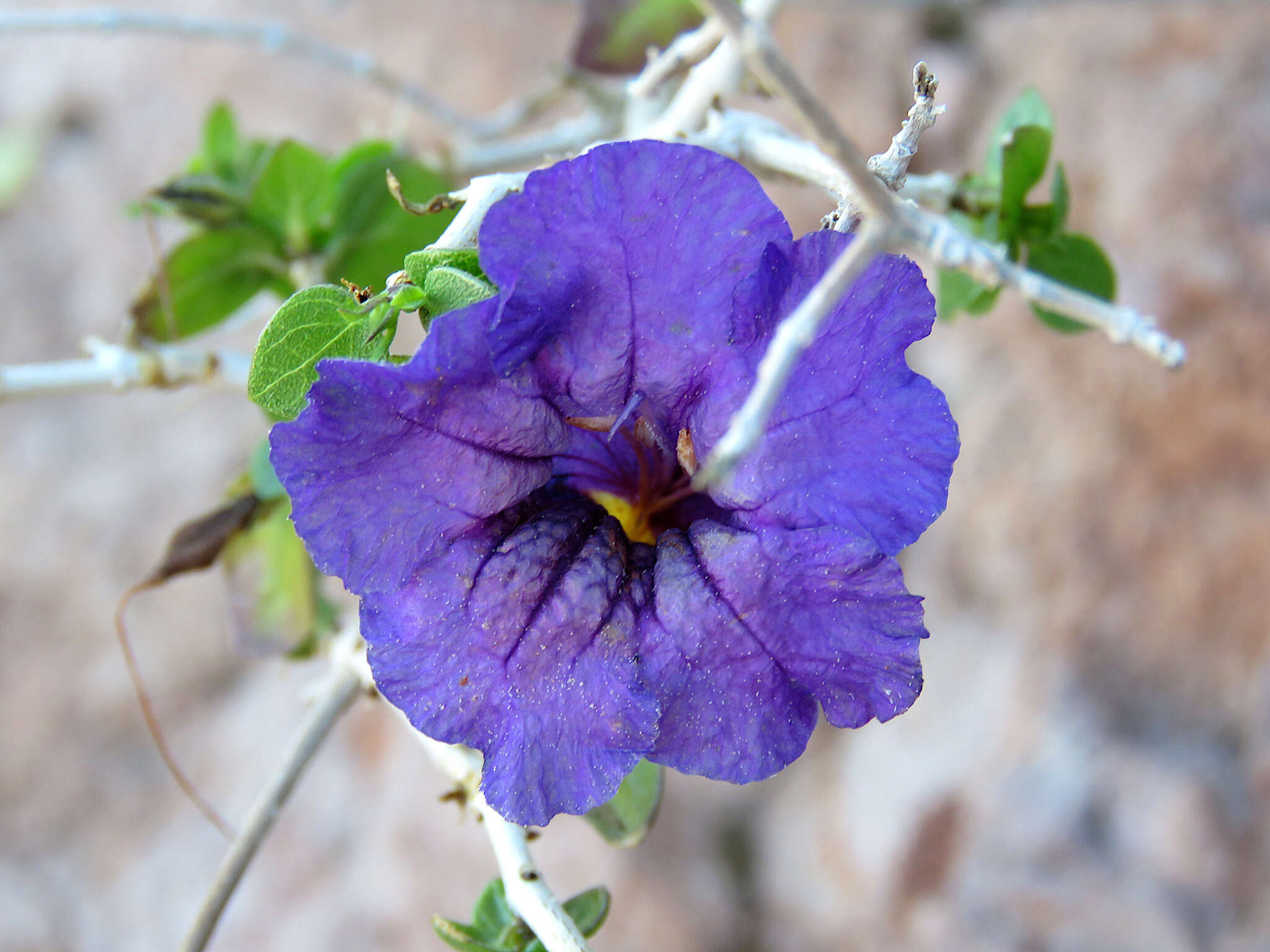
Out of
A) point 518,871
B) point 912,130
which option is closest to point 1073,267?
point 912,130

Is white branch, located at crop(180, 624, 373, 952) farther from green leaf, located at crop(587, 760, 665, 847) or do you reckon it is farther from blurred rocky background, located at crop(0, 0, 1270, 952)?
blurred rocky background, located at crop(0, 0, 1270, 952)

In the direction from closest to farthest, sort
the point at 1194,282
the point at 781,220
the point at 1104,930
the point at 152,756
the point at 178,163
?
the point at 781,220 < the point at 1104,930 < the point at 1194,282 < the point at 152,756 < the point at 178,163

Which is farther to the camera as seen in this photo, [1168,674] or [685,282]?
[1168,674]

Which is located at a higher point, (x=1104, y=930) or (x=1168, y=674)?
(x=1168, y=674)

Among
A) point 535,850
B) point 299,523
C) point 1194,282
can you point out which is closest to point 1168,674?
point 1194,282

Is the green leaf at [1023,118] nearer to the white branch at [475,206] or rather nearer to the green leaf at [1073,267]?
the green leaf at [1073,267]

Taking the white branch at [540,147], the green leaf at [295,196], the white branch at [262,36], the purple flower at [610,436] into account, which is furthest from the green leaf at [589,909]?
the white branch at [262,36]

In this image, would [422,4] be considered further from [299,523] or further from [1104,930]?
[1104,930]
